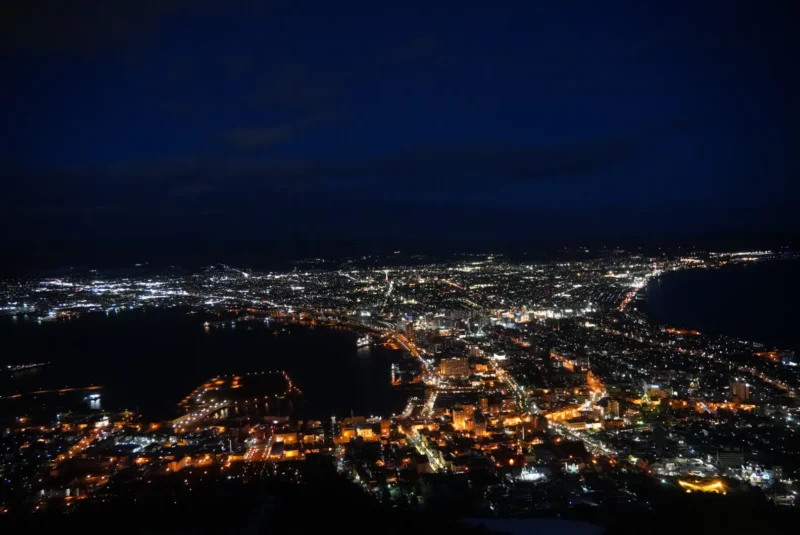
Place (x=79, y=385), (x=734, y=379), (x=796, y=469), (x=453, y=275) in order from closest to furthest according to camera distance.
→ (x=796, y=469)
(x=734, y=379)
(x=79, y=385)
(x=453, y=275)

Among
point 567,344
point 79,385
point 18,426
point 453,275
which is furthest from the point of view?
point 453,275

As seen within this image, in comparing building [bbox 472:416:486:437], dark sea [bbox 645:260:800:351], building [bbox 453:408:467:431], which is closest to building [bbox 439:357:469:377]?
building [bbox 453:408:467:431]

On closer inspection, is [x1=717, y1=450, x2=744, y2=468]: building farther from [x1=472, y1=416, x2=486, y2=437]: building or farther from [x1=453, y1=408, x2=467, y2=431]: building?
[x1=453, y1=408, x2=467, y2=431]: building

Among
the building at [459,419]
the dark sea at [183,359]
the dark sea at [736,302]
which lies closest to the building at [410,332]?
the dark sea at [183,359]

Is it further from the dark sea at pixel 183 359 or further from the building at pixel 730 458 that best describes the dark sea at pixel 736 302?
the dark sea at pixel 183 359

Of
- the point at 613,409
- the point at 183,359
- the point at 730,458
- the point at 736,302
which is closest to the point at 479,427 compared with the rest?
the point at 613,409

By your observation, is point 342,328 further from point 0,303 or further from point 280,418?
point 0,303

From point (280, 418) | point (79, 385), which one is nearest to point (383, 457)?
point (280, 418)

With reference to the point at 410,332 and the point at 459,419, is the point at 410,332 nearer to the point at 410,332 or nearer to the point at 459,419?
A: the point at 410,332
